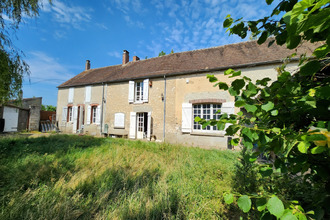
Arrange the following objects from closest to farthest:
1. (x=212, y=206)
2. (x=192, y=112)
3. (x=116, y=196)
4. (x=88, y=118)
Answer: (x=212, y=206), (x=116, y=196), (x=192, y=112), (x=88, y=118)

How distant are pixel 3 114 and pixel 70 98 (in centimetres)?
563

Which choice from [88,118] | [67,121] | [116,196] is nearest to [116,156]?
[116,196]

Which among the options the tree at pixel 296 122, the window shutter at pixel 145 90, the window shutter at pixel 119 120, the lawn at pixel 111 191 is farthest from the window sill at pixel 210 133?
the tree at pixel 296 122

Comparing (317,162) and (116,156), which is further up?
(317,162)

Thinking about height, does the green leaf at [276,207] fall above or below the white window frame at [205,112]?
below

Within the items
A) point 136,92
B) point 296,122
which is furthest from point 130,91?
point 296,122

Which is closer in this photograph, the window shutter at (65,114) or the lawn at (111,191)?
the lawn at (111,191)

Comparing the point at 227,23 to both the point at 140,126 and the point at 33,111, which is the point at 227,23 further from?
the point at 33,111

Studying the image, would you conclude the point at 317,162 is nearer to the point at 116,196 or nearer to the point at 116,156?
the point at 116,196

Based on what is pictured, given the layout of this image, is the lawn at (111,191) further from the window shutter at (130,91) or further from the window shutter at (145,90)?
the window shutter at (130,91)

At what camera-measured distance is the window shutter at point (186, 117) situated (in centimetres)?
875

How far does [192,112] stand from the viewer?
8945 mm

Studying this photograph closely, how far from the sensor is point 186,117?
8.84 meters

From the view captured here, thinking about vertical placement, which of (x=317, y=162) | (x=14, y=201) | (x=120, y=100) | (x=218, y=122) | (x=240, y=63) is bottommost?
(x=14, y=201)
